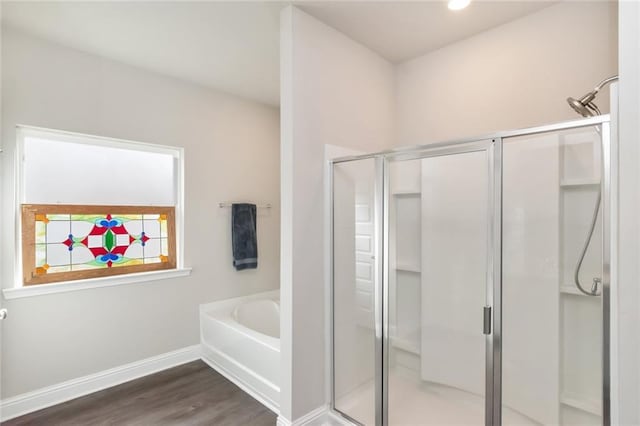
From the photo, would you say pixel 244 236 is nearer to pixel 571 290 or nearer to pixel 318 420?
pixel 318 420

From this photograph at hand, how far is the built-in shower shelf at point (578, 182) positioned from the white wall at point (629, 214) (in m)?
0.64

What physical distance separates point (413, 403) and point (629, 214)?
1731mm

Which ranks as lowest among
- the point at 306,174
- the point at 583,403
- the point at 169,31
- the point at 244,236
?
the point at 583,403

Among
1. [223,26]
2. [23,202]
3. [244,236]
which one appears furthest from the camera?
[244,236]

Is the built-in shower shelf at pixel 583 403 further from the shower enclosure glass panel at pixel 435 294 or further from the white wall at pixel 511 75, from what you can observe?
the white wall at pixel 511 75

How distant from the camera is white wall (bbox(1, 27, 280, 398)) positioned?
2131 millimetres

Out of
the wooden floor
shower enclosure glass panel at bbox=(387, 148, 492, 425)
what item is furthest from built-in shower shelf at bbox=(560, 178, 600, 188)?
the wooden floor

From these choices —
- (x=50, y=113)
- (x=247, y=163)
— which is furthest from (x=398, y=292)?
(x=50, y=113)

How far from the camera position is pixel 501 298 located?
1475mm

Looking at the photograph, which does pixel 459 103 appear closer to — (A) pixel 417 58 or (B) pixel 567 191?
(A) pixel 417 58

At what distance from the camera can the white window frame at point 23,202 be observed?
7.09 ft

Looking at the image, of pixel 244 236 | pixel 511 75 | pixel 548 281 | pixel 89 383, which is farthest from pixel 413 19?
pixel 89 383

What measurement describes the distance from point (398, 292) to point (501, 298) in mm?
591

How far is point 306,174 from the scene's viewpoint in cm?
199
